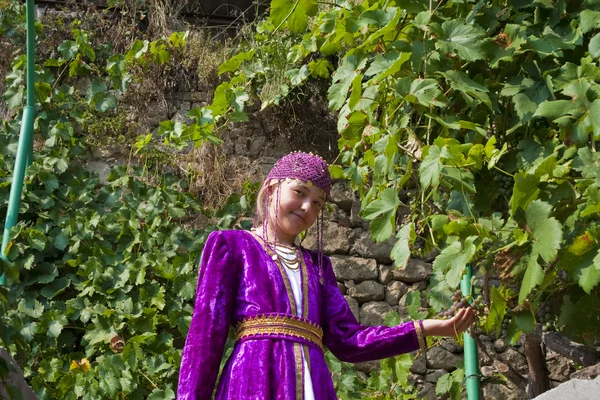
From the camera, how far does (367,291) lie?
4.04 metres

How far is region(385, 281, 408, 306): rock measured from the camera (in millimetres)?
4047

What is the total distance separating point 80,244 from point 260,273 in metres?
1.58

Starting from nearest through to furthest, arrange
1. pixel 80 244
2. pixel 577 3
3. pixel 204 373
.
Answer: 1. pixel 204 373
2. pixel 577 3
3. pixel 80 244

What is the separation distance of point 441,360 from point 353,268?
54 centimetres

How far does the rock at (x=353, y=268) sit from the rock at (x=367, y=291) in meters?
Result: 0.03

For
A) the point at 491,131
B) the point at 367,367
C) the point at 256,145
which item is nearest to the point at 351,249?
the point at 367,367

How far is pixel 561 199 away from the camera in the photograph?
2.28 metres

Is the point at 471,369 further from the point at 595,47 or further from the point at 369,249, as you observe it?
the point at 595,47

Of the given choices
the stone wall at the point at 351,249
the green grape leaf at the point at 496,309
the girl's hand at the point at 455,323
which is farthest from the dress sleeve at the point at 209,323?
the stone wall at the point at 351,249

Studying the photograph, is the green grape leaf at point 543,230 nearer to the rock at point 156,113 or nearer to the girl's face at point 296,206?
the girl's face at point 296,206

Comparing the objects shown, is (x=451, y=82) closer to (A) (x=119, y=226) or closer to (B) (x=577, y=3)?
(B) (x=577, y=3)

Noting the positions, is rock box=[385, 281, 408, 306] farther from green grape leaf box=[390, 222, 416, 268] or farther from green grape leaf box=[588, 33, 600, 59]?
green grape leaf box=[588, 33, 600, 59]

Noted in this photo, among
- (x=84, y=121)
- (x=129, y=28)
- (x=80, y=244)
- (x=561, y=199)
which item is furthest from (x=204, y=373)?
(x=129, y=28)

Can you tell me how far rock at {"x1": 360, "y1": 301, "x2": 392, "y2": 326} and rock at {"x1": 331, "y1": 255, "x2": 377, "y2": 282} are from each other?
12cm
